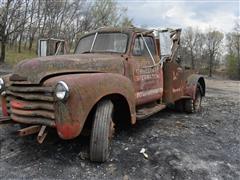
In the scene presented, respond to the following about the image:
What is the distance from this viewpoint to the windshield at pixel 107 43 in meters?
6.07

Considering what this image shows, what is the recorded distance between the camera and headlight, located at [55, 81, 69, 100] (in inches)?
162

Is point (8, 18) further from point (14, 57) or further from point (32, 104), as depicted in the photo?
point (32, 104)

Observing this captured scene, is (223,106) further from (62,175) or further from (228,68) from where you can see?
(228,68)

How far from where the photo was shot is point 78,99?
4.24 metres

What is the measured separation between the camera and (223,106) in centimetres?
1070

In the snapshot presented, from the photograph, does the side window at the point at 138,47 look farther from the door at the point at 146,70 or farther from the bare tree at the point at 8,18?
the bare tree at the point at 8,18

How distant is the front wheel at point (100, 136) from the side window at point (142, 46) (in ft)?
6.13

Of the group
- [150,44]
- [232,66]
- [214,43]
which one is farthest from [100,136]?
[214,43]

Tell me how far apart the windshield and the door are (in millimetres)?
234

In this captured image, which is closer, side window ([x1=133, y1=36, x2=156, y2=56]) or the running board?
the running board

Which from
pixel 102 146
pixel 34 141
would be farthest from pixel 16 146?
pixel 102 146

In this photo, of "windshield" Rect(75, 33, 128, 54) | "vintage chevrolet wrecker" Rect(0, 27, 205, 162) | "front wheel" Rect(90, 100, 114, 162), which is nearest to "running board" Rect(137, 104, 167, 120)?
"vintage chevrolet wrecker" Rect(0, 27, 205, 162)

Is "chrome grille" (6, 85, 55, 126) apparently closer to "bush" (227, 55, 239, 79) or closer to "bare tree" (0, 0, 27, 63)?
"bare tree" (0, 0, 27, 63)

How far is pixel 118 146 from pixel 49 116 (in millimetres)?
1558
